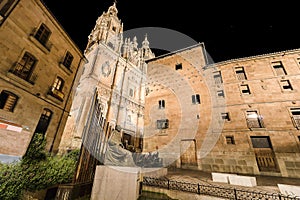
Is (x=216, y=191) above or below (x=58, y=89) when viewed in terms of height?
below

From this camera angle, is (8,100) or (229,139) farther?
(229,139)

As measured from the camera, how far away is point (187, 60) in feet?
60.0

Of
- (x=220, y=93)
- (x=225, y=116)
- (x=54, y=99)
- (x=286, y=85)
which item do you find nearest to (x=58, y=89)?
(x=54, y=99)

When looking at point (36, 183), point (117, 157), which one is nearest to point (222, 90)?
point (117, 157)

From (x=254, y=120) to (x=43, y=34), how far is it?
20871 mm

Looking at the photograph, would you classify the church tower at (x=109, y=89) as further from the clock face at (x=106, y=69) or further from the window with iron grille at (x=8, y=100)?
the window with iron grille at (x=8, y=100)

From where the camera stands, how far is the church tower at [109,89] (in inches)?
813

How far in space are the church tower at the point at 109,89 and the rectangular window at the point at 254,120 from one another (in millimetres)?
16492

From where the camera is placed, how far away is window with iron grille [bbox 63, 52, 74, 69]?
40.5 ft

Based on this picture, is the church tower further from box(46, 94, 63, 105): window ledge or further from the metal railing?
the metal railing

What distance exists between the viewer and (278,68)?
47.1 feet

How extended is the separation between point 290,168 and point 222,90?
8709 mm

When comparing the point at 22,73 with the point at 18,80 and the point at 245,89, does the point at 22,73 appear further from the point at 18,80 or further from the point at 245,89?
the point at 245,89

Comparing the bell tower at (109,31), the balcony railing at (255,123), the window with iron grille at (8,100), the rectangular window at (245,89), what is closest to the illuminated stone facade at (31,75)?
the window with iron grille at (8,100)
